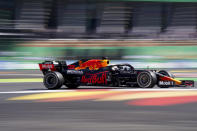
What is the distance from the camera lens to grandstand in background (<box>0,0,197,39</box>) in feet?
115

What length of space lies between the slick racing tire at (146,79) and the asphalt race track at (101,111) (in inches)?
30.6

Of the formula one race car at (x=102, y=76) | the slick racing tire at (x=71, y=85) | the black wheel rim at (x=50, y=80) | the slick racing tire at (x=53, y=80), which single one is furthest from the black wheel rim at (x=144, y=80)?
the black wheel rim at (x=50, y=80)

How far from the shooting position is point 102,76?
11.7 m

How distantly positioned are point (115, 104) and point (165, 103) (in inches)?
41.6

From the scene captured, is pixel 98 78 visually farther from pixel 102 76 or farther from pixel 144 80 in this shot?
pixel 144 80

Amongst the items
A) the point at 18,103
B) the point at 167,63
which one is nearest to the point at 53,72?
the point at 18,103

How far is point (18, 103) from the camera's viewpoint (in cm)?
860

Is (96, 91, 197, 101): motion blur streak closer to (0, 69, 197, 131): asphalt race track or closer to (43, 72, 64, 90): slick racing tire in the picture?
(0, 69, 197, 131): asphalt race track

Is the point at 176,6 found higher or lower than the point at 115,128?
higher

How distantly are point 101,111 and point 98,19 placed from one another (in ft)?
99.5

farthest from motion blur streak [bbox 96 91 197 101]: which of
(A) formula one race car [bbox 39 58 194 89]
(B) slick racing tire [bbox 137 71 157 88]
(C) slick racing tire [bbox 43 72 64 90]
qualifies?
(C) slick racing tire [bbox 43 72 64 90]

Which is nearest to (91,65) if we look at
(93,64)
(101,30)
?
(93,64)

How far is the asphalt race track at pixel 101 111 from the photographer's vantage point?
582cm

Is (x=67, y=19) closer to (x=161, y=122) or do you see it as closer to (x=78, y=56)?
(x=78, y=56)
